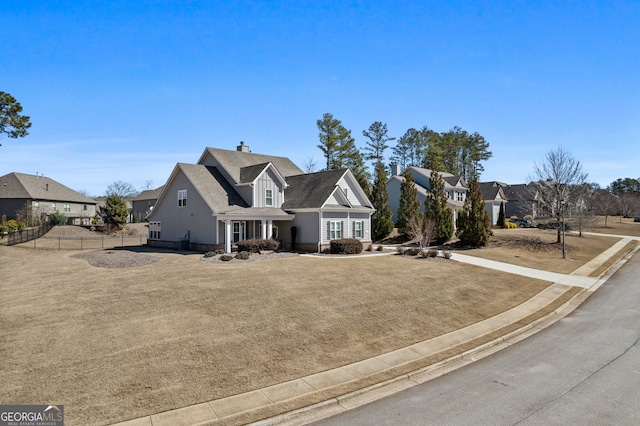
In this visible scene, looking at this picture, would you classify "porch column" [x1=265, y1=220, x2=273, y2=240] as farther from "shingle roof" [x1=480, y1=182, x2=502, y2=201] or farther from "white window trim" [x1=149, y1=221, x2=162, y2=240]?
"shingle roof" [x1=480, y1=182, x2=502, y2=201]

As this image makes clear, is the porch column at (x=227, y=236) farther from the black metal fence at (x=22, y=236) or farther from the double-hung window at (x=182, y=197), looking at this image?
the black metal fence at (x=22, y=236)

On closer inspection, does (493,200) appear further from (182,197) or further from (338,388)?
(338,388)

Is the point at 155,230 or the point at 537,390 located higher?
the point at 155,230

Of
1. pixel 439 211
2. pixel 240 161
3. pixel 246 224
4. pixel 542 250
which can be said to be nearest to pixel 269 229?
pixel 246 224

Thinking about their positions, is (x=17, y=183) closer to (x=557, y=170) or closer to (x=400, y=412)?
(x=400, y=412)

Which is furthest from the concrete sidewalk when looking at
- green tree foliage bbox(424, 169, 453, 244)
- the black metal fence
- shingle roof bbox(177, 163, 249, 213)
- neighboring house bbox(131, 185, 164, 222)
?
neighboring house bbox(131, 185, 164, 222)

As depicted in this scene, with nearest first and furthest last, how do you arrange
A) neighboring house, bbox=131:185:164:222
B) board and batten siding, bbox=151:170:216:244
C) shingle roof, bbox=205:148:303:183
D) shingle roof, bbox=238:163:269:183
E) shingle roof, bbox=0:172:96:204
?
board and batten siding, bbox=151:170:216:244, shingle roof, bbox=238:163:269:183, shingle roof, bbox=205:148:303:183, shingle roof, bbox=0:172:96:204, neighboring house, bbox=131:185:164:222
